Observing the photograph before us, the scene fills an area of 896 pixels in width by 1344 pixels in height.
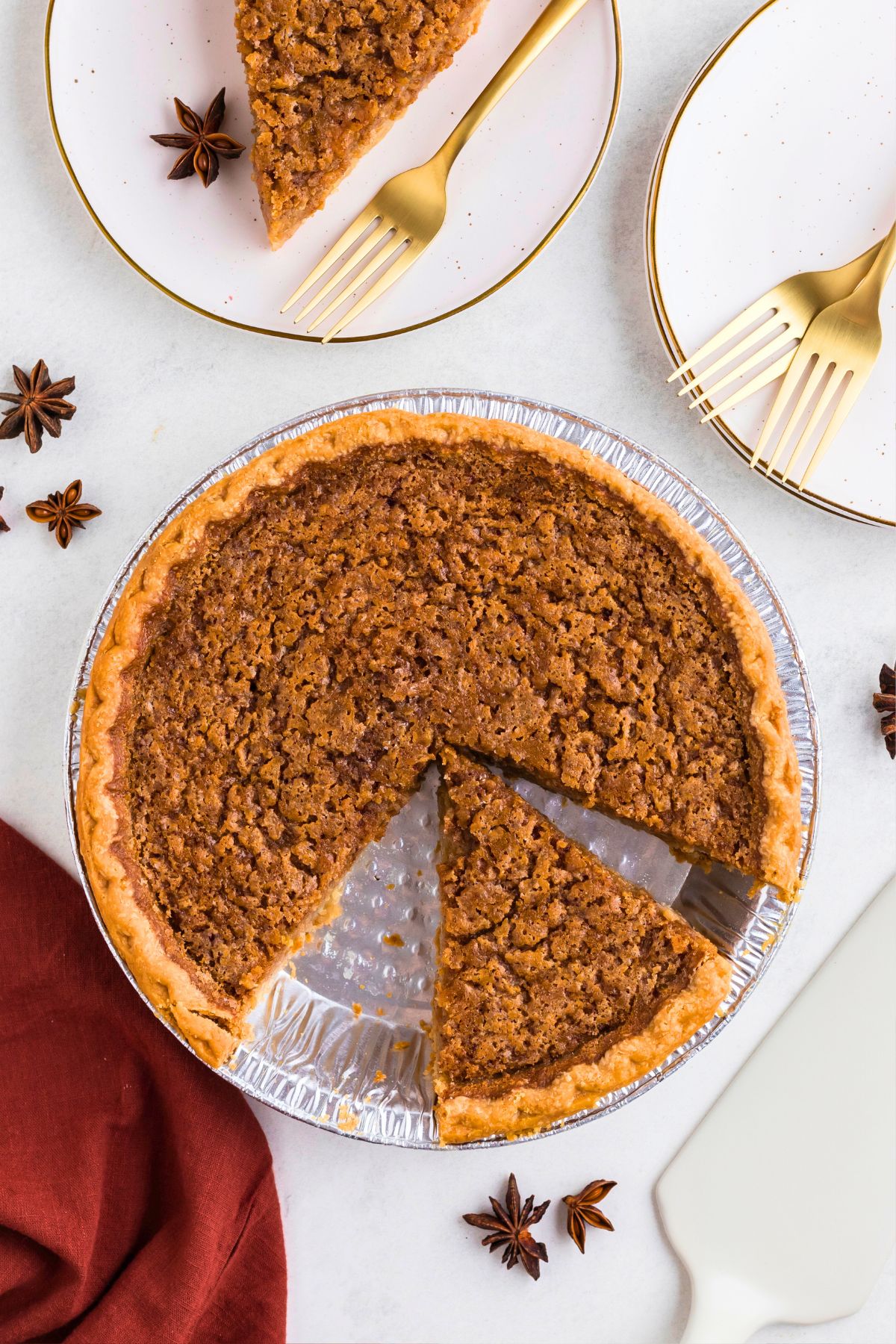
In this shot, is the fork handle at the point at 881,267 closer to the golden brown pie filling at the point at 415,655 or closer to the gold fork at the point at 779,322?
the gold fork at the point at 779,322

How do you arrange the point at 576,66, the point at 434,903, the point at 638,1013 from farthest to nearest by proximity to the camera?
the point at 434,903 < the point at 576,66 < the point at 638,1013

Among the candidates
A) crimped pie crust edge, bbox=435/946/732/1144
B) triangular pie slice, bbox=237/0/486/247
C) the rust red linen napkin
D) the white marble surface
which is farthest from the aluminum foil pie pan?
triangular pie slice, bbox=237/0/486/247

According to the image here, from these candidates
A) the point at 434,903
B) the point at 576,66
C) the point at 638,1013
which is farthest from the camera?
the point at 434,903

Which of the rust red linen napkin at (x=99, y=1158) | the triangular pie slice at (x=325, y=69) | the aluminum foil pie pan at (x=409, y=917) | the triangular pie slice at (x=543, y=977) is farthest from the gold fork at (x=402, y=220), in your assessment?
the rust red linen napkin at (x=99, y=1158)

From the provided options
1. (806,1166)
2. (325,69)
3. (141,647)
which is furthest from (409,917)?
(325,69)

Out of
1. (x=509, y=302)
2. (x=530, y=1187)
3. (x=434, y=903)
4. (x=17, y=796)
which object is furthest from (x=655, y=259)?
(x=530, y=1187)

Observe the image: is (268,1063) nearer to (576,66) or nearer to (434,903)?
(434,903)

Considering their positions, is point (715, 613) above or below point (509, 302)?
below
